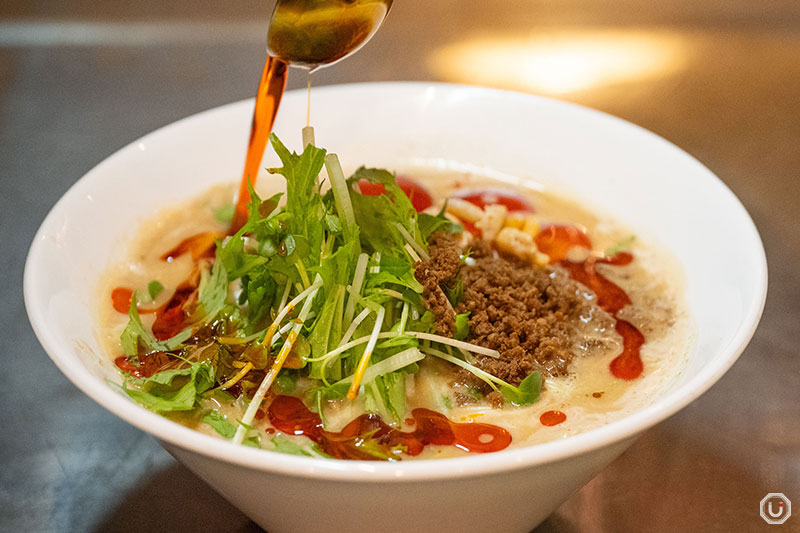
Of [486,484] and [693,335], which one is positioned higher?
[693,335]

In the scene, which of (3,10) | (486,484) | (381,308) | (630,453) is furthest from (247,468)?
(3,10)

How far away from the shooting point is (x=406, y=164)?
2.17 metres

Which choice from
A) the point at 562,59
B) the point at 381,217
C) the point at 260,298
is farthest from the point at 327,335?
the point at 562,59

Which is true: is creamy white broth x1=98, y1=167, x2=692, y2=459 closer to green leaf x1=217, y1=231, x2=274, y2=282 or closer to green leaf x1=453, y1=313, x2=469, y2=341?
green leaf x1=453, y1=313, x2=469, y2=341

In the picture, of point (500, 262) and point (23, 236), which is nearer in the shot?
point (500, 262)

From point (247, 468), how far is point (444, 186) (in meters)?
1.22

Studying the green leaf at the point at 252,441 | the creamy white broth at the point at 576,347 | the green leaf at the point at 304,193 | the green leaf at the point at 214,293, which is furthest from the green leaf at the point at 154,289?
the green leaf at the point at 252,441

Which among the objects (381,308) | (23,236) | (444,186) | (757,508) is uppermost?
(444,186)

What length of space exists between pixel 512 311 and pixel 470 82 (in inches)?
79.2

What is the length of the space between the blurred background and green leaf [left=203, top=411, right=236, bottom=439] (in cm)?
35

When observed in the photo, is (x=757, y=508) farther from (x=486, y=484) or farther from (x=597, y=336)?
(x=486, y=484)

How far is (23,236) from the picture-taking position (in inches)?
95.6

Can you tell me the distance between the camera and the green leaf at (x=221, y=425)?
1238 mm

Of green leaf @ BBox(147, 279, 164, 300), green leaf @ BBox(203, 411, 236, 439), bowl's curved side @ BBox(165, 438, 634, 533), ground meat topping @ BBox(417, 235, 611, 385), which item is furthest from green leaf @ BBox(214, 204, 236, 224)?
bowl's curved side @ BBox(165, 438, 634, 533)
